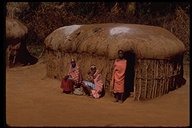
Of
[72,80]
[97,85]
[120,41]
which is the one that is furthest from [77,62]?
[120,41]

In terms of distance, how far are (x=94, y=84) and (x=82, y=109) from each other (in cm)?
156

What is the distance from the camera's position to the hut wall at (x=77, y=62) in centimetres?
1030

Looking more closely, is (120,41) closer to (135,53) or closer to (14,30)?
(135,53)

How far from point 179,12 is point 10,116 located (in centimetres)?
1350

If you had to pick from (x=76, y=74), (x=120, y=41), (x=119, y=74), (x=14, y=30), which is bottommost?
(x=76, y=74)

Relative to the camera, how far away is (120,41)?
33.1ft

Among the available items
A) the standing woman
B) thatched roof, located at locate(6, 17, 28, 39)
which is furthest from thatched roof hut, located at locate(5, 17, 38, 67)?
the standing woman

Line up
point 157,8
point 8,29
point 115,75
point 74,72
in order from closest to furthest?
point 115,75 < point 74,72 < point 8,29 < point 157,8

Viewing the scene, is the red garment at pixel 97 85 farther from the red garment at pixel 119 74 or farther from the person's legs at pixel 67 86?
the person's legs at pixel 67 86

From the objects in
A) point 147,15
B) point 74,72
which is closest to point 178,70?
point 74,72

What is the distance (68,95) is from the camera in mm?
10312
